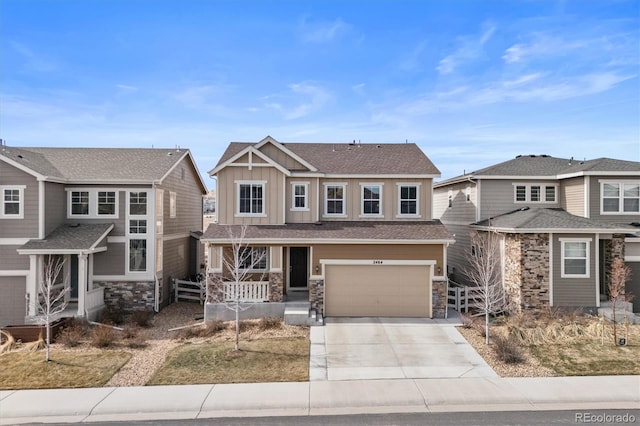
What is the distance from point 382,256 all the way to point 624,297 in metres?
9.84

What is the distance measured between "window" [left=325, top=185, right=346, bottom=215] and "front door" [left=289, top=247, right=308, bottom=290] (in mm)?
2291

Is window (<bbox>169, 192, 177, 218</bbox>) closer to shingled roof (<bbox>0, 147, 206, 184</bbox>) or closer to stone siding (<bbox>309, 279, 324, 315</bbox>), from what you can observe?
shingled roof (<bbox>0, 147, 206, 184</bbox>)

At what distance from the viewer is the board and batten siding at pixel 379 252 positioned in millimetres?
16828

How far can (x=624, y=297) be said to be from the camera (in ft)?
53.4

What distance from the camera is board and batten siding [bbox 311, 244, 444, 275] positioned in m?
16.8

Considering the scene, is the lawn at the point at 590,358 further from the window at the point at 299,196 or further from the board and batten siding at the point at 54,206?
the board and batten siding at the point at 54,206

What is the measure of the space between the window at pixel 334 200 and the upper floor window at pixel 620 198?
11896mm

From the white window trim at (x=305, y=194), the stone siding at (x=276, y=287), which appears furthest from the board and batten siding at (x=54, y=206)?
the white window trim at (x=305, y=194)

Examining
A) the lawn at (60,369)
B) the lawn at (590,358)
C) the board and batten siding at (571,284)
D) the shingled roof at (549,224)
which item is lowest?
the lawn at (60,369)

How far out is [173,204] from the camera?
21500 mm

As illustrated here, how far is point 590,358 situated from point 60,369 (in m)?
15.5

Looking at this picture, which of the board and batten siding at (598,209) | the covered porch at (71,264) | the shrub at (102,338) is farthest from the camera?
the board and batten siding at (598,209)

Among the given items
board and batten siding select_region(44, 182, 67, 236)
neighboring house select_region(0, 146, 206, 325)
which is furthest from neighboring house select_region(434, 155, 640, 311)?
board and batten siding select_region(44, 182, 67, 236)

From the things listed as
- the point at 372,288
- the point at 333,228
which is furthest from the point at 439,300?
the point at 333,228
